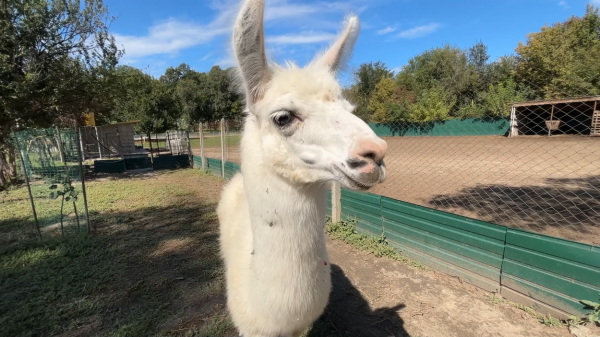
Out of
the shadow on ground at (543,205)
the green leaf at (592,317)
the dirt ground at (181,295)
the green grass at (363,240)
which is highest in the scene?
the green leaf at (592,317)

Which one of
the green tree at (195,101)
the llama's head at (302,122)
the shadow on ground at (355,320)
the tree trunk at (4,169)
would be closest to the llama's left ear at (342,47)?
the llama's head at (302,122)

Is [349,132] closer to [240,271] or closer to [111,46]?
[240,271]

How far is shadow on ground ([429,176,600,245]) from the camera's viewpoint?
5.00m

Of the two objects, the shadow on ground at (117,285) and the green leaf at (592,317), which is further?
the shadow on ground at (117,285)

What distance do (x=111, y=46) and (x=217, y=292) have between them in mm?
15447

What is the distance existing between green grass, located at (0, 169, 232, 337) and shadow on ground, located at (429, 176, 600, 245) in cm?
517

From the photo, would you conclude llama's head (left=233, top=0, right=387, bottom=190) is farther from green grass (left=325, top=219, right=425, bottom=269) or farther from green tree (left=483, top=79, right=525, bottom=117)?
green tree (left=483, top=79, right=525, bottom=117)

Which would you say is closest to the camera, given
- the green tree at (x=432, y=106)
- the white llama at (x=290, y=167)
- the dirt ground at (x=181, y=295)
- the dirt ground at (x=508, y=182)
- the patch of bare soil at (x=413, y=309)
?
the white llama at (x=290, y=167)

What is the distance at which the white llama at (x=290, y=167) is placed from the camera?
4.81ft

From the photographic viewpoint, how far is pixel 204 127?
47.3 ft

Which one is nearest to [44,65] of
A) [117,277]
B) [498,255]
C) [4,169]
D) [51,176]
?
[4,169]

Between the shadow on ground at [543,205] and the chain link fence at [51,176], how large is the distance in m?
7.63

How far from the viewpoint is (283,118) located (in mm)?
1632

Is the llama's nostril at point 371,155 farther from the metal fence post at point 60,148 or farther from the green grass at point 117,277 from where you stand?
the metal fence post at point 60,148
